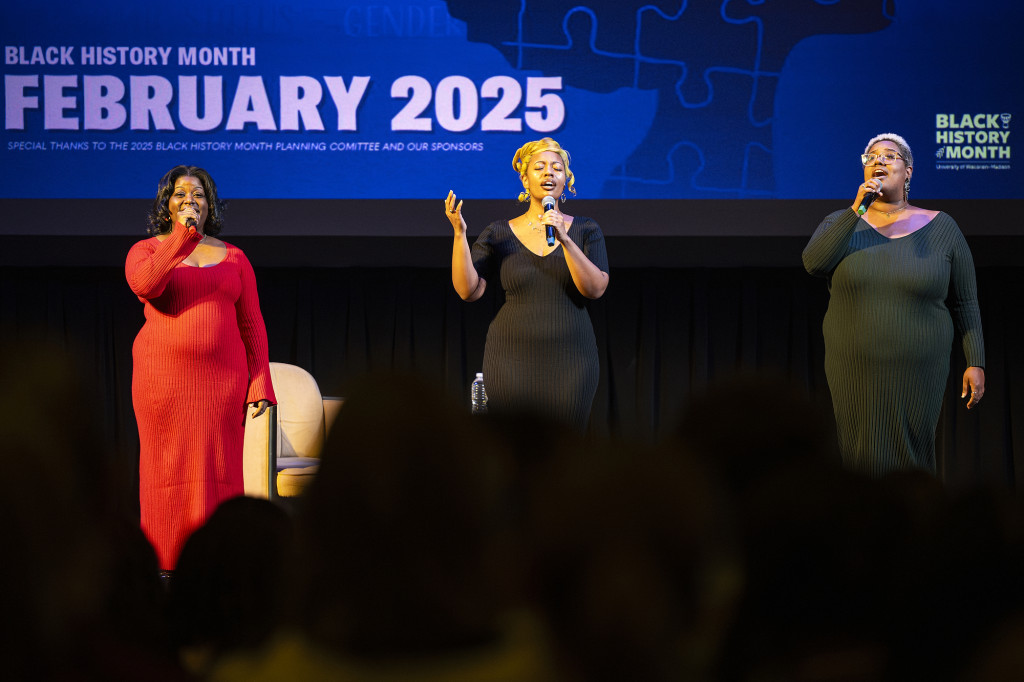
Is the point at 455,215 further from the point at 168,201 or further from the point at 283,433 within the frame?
the point at 283,433

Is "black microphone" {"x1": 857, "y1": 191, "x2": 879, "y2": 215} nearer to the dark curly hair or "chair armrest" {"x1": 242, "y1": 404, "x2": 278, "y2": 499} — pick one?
the dark curly hair

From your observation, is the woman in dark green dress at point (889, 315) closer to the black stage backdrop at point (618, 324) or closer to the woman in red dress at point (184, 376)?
the woman in red dress at point (184, 376)

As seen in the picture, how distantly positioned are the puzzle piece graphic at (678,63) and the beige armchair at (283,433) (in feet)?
5.40

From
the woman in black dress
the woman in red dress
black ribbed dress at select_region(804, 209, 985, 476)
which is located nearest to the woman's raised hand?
the woman in black dress

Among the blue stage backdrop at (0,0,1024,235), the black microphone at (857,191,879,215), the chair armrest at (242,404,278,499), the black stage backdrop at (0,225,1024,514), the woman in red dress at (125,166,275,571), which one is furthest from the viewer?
the black stage backdrop at (0,225,1024,514)

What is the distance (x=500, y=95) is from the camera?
3.82 m

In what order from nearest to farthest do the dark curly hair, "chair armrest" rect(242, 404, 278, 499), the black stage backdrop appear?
the dark curly hair, "chair armrest" rect(242, 404, 278, 499), the black stage backdrop

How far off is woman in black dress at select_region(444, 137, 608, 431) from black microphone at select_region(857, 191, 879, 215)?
2.16ft

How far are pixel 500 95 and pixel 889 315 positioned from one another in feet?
6.89

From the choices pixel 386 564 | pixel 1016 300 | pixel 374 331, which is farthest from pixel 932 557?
pixel 1016 300

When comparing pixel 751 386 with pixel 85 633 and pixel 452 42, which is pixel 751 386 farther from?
pixel 452 42

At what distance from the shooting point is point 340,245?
423 centimetres

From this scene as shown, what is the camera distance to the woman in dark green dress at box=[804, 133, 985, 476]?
2.26m

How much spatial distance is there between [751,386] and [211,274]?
2.38m
